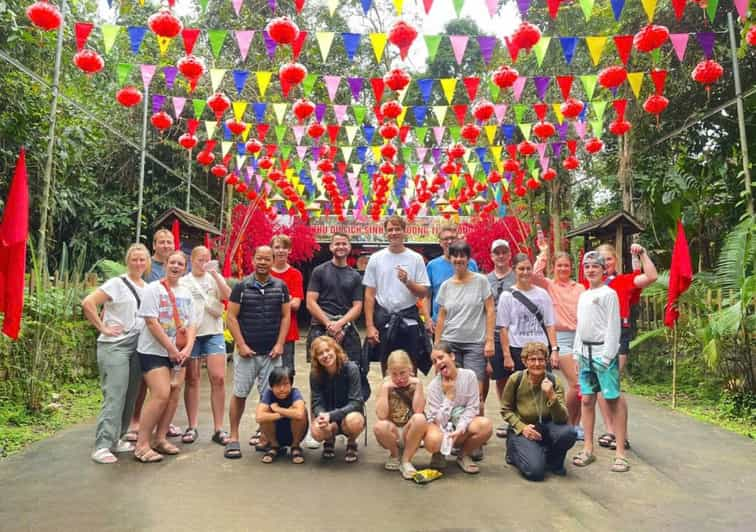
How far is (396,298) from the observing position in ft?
15.2

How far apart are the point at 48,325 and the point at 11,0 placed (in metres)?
4.68

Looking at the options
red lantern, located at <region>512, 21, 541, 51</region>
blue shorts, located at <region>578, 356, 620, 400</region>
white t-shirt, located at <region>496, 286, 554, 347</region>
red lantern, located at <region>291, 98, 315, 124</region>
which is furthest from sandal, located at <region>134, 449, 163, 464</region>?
red lantern, located at <region>291, 98, 315, 124</region>

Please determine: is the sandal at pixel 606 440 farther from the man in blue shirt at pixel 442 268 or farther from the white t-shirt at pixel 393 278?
the white t-shirt at pixel 393 278

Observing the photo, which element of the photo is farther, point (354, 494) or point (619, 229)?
point (619, 229)

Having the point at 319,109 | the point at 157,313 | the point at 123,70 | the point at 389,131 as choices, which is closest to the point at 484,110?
the point at 389,131

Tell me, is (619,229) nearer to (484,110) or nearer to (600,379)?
(484,110)

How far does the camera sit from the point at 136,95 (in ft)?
21.8

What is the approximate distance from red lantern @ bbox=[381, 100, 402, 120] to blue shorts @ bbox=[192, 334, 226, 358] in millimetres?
4813

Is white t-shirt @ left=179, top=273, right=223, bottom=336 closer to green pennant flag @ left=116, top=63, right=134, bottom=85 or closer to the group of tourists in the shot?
the group of tourists

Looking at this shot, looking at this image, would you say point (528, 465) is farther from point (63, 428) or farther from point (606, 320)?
point (63, 428)

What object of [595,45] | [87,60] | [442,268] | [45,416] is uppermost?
[595,45]

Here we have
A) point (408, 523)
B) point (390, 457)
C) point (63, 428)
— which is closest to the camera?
point (408, 523)

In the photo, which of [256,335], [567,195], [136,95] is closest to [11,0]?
[136,95]

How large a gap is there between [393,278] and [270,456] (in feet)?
5.47
